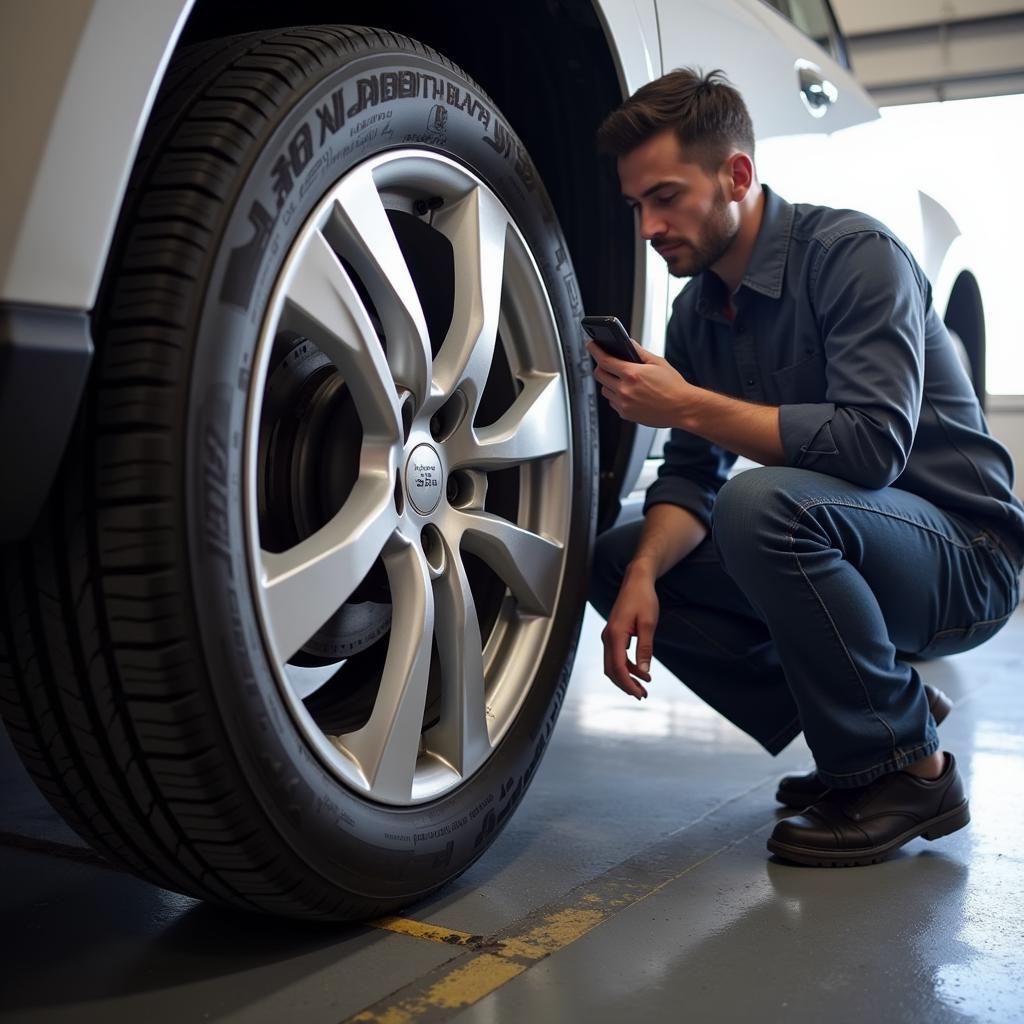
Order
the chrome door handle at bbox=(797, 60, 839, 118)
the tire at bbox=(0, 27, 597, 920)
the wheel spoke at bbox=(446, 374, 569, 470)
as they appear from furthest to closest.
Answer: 1. the chrome door handle at bbox=(797, 60, 839, 118)
2. the wheel spoke at bbox=(446, 374, 569, 470)
3. the tire at bbox=(0, 27, 597, 920)

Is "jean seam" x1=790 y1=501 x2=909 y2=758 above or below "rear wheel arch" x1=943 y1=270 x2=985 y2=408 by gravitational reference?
below

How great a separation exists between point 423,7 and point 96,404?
93 cm

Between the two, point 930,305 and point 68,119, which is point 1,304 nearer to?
point 68,119

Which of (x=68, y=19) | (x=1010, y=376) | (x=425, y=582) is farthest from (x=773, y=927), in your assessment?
(x=1010, y=376)

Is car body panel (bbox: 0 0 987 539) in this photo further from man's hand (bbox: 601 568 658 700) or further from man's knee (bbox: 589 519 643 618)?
man's knee (bbox: 589 519 643 618)

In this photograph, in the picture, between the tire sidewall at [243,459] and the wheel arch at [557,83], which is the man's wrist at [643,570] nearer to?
the wheel arch at [557,83]

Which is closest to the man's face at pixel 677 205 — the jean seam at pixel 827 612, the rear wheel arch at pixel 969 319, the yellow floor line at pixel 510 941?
the jean seam at pixel 827 612

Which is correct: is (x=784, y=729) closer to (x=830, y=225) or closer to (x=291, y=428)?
(x=830, y=225)

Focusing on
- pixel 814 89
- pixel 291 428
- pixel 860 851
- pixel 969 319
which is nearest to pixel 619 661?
pixel 860 851

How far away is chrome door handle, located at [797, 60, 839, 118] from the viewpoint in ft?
7.64

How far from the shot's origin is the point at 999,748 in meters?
2.28

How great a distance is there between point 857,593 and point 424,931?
733 millimetres

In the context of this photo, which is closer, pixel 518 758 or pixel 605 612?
pixel 518 758

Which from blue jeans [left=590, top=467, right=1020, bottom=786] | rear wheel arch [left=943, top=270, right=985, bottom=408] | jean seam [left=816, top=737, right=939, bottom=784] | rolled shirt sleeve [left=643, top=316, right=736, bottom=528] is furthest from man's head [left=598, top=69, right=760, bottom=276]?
rear wheel arch [left=943, top=270, right=985, bottom=408]
